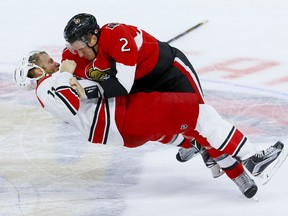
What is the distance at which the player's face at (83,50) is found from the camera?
10.9ft

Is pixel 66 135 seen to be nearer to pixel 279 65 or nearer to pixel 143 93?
pixel 143 93

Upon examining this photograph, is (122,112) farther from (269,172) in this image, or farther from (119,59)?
(269,172)

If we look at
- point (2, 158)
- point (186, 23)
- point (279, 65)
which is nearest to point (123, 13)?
point (186, 23)

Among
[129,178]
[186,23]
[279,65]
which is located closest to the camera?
[129,178]

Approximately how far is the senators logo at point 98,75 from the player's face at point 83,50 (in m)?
0.05

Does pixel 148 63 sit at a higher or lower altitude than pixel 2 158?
higher

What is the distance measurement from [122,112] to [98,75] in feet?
0.58

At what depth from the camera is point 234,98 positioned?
184 inches

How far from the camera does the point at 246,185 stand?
351cm

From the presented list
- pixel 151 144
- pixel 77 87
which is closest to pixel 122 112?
pixel 77 87

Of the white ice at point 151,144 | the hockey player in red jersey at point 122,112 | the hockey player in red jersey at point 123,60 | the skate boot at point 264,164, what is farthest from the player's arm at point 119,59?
the skate boot at point 264,164

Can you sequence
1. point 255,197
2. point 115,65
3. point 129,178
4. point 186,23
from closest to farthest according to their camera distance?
point 115,65 → point 255,197 → point 129,178 → point 186,23

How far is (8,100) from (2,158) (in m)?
0.78

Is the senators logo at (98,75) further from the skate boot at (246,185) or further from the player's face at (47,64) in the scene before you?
the skate boot at (246,185)
